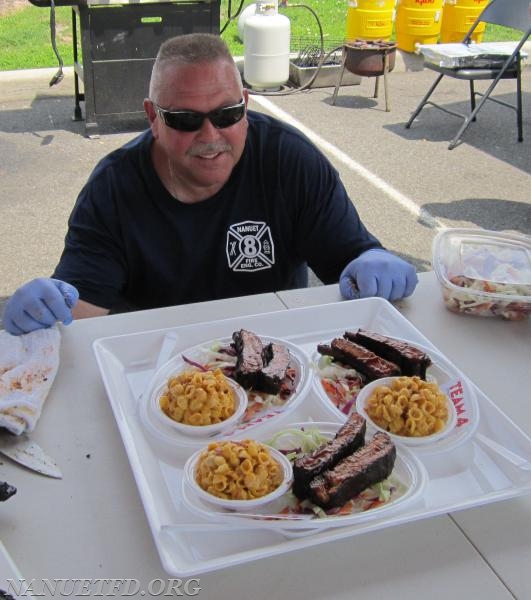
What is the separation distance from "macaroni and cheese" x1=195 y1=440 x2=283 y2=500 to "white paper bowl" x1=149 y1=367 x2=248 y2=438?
0.11 metres

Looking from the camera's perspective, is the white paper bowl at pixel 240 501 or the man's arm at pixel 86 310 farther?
the man's arm at pixel 86 310

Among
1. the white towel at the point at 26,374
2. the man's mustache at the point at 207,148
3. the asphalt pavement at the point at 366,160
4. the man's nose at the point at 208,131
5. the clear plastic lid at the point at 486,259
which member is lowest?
the asphalt pavement at the point at 366,160

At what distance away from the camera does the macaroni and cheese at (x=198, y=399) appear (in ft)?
4.59

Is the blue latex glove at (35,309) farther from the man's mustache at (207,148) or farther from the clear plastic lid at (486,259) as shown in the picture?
the clear plastic lid at (486,259)

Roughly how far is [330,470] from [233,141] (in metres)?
1.23

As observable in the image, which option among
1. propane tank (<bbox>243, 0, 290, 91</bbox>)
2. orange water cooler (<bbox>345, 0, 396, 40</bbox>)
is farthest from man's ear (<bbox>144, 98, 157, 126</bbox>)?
orange water cooler (<bbox>345, 0, 396, 40</bbox>)

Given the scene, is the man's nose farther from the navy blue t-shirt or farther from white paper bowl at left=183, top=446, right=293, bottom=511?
white paper bowl at left=183, top=446, right=293, bottom=511

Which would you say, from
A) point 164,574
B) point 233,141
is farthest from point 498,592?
point 233,141

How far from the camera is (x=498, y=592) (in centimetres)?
111

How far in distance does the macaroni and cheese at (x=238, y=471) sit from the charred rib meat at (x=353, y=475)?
82mm

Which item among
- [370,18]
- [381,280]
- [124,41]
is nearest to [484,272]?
[381,280]

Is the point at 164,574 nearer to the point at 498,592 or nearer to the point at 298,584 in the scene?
the point at 298,584

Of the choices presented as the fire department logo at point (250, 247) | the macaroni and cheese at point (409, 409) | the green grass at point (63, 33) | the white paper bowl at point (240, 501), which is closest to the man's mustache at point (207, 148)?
the fire department logo at point (250, 247)

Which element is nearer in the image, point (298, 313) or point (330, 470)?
point (330, 470)
